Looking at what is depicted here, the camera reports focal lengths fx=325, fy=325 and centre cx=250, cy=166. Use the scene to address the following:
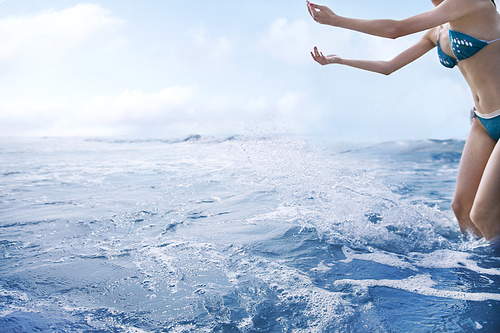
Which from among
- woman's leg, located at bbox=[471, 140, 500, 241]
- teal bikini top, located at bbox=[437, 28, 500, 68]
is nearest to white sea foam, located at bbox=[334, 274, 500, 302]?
woman's leg, located at bbox=[471, 140, 500, 241]

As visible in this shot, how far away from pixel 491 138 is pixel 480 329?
1.86 metres

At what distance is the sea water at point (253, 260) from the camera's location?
190 cm

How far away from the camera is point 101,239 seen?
3.35 meters

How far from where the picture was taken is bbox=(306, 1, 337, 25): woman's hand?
2.29 meters

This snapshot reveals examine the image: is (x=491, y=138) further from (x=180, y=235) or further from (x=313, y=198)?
(x=180, y=235)

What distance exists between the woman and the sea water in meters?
0.41

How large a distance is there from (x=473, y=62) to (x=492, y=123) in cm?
55

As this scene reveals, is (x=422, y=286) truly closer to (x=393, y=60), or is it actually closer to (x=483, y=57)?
(x=483, y=57)

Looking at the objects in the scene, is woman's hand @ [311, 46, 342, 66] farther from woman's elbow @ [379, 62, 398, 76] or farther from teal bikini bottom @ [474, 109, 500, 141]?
teal bikini bottom @ [474, 109, 500, 141]

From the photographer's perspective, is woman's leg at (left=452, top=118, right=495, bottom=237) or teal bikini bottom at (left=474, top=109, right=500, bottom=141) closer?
teal bikini bottom at (left=474, top=109, right=500, bottom=141)

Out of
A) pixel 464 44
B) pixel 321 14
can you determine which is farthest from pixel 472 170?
pixel 321 14

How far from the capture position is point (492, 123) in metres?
2.74

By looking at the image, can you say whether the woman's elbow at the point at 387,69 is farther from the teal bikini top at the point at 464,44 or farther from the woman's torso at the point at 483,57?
the teal bikini top at the point at 464,44

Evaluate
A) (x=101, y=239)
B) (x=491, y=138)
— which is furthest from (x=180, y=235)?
(x=491, y=138)
